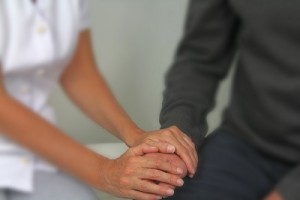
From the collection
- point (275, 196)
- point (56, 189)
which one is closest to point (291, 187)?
point (275, 196)

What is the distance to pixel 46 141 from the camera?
0.81 meters

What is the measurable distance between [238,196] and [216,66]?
28 centimetres

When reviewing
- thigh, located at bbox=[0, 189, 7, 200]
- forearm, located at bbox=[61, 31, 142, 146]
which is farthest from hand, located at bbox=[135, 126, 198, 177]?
thigh, located at bbox=[0, 189, 7, 200]

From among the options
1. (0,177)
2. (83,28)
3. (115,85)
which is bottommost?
(115,85)

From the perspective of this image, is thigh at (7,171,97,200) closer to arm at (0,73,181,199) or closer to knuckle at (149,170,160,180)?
arm at (0,73,181,199)

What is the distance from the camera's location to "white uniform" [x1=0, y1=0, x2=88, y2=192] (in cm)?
80

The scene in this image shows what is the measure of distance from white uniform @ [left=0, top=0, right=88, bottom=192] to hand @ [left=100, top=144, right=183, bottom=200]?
16 cm

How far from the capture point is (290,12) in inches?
32.0

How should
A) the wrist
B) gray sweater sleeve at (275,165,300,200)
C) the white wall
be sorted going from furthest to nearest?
the white wall → the wrist → gray sweater sleeve at (275,165,300,200)

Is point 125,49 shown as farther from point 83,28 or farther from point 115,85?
point 83,28

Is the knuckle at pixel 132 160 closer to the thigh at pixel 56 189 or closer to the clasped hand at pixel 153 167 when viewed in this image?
the clasped hand at pixel 153 167

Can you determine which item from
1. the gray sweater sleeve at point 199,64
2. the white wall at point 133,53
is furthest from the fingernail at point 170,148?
the white wall at point 133,53

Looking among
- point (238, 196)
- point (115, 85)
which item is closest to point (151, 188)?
point (238, 196)

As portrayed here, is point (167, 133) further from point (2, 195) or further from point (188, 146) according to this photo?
point (2, 195)
